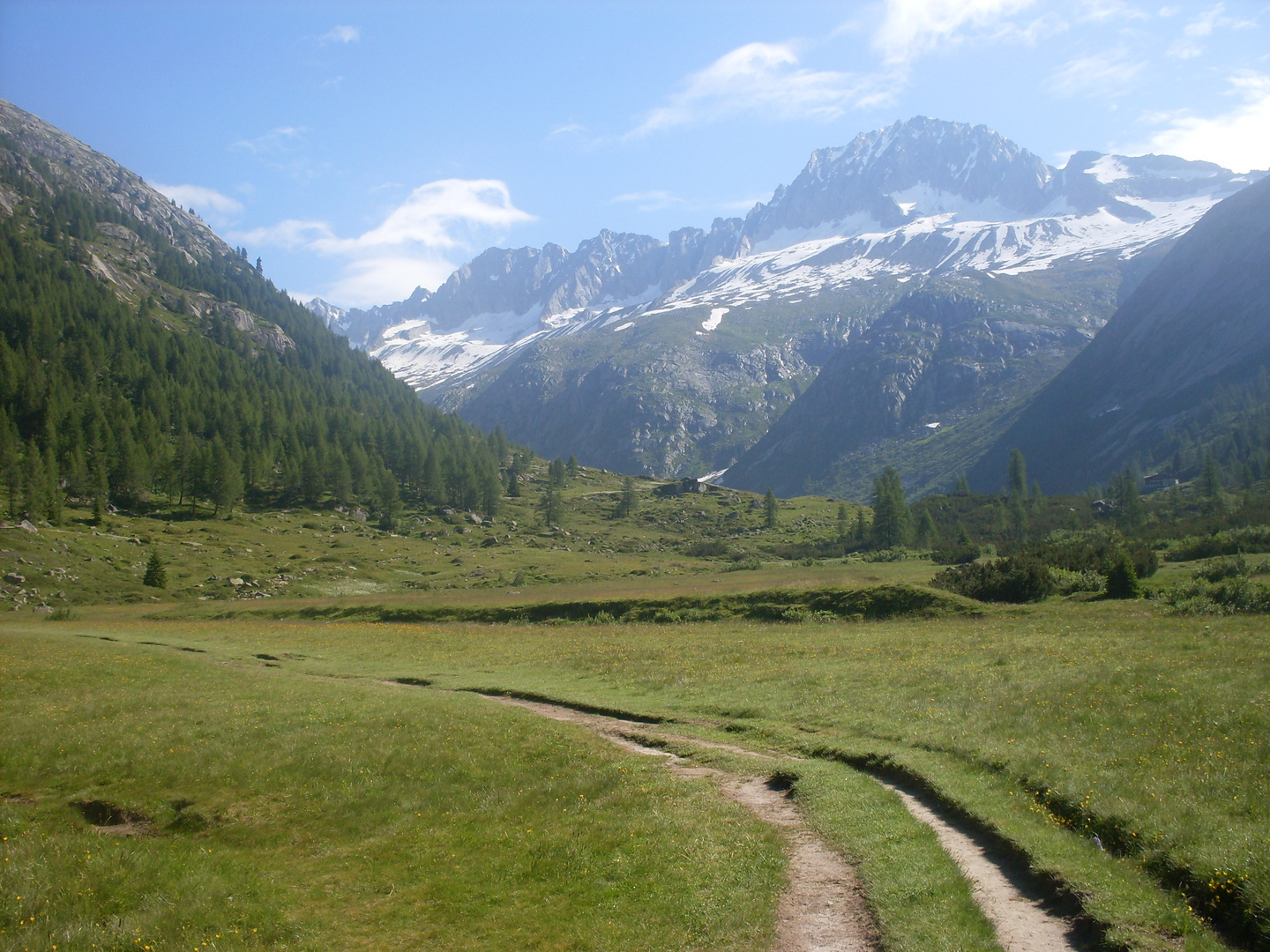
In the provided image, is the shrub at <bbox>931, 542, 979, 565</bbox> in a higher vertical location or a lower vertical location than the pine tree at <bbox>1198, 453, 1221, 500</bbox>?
lower

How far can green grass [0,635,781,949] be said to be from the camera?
1241 cm

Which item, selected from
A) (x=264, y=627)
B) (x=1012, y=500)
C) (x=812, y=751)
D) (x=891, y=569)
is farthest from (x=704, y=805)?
(x=1012, y=500)

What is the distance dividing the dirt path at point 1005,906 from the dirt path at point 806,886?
83.8 inches

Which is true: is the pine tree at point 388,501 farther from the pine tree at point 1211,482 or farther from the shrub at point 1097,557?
the pine tree at point 1211,482

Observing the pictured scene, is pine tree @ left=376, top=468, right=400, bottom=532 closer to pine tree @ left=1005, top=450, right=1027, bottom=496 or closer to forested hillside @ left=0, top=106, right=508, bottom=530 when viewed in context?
forested hillside @ left=0, top=106, right=508, bottom=530

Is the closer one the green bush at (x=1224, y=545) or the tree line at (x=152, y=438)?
the green bush at (x=1224, y=545)

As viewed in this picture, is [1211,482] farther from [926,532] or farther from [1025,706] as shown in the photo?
[1025,706]

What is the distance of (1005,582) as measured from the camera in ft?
172

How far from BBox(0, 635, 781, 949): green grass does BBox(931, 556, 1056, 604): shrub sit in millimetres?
39927

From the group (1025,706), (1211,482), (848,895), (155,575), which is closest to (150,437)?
(155,575)

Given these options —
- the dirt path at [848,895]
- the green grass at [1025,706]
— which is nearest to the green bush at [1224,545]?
the green grass at [1025,706]

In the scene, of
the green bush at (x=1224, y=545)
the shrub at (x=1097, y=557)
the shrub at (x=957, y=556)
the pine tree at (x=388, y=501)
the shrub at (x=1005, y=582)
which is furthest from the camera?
the pine tree at (x=388, y=501)

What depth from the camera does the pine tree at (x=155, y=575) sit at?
87000 millimetres

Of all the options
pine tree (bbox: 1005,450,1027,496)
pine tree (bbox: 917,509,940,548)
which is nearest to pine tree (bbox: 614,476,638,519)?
pine tree (bbox: 917,509,940,548)
